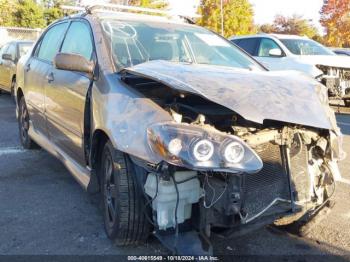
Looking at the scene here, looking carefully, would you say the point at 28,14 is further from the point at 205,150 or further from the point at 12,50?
the point at 205,150

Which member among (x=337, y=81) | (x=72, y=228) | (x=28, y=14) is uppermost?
(x=28, y=14)

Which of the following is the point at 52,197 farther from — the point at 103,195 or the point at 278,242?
the point at 278,242

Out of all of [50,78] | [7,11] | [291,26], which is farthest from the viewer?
[291,26]

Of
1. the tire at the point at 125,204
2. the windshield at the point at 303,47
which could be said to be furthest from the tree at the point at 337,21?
the tire at the point at 125,204

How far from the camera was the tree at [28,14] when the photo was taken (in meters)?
35.3

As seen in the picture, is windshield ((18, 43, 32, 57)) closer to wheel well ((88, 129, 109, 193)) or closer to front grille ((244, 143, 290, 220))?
wheel well ((88, 129, 109, 193))

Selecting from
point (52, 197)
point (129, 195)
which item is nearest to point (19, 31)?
point (52, 197)

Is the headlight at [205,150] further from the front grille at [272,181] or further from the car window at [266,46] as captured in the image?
the car window at [266,46]

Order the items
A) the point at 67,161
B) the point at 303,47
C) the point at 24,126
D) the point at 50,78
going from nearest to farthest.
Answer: the point at 67,161
the point at 50,78
the point at 24,126
the point at 303,47

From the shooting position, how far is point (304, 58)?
1143 cm

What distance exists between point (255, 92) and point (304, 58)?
29.3ft

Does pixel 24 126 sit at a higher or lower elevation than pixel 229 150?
lower

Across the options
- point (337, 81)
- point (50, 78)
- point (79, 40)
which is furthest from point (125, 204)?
point (337, 81)

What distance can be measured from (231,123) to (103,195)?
129 centimetres
